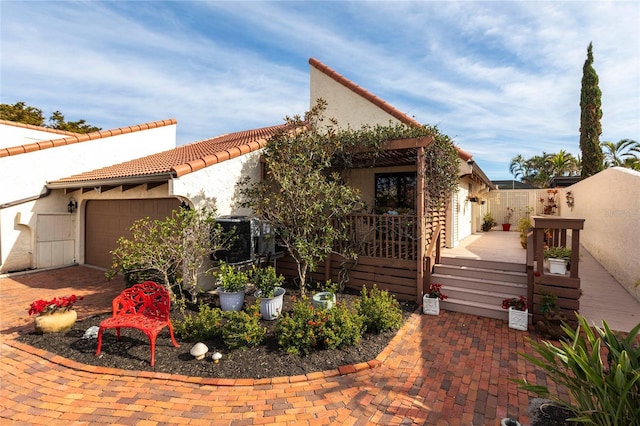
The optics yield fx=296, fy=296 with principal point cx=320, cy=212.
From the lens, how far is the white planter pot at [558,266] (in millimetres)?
5758

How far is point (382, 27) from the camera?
8.02m

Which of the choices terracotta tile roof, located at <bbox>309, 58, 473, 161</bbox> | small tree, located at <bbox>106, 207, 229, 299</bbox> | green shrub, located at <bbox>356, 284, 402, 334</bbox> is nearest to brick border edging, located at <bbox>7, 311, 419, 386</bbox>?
green shrub, located at <bbox>356, 284, 402, 334</bbox>

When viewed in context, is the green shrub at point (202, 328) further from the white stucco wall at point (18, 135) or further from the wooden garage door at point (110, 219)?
the white stucco wall at point (18, 135)

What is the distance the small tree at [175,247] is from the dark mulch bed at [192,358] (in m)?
1.25

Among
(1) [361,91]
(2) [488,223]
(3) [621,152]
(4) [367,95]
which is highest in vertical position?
(3) [621,152]

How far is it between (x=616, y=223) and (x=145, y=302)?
1194 centimetres

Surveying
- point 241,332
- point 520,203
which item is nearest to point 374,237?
point 241,332

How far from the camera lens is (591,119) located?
18984mm

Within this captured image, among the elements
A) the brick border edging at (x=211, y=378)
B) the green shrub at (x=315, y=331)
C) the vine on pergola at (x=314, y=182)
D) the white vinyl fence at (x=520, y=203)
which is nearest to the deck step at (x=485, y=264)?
the vine on pergola at (x=314, y=182)

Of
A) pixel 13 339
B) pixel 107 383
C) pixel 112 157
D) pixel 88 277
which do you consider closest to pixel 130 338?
pixel 107 383

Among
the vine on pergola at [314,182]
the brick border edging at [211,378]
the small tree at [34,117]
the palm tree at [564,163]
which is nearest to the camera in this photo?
the brick border edging at [211,378]

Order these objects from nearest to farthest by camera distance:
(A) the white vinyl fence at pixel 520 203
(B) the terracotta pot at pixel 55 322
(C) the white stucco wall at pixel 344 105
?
(B) the terracotta pot at pixel 55 322
(C) the white stucco wall at pixel 344 105
(A) the white vinyl fence at pixel 520 203

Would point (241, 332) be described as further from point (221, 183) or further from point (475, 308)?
point (475, 308)

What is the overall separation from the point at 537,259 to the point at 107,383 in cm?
763
